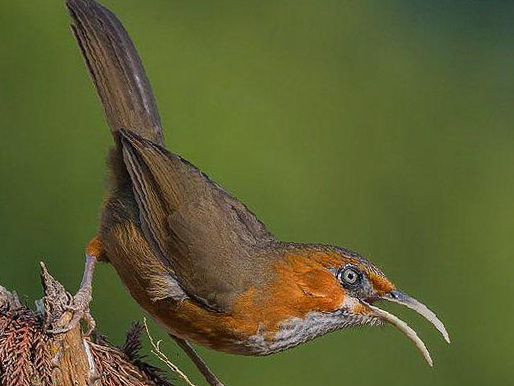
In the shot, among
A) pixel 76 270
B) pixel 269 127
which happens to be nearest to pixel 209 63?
pixel 269 127

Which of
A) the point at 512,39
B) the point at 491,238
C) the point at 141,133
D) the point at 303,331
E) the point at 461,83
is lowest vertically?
the point at 303,331

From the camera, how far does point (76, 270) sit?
5.80 m

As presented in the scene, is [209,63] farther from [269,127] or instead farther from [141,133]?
[141,133]

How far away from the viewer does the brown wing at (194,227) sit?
4332 millimetres

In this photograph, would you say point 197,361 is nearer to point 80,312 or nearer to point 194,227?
point 194,227

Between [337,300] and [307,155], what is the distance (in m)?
2.49

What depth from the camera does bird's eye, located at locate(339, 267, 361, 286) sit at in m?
4.21

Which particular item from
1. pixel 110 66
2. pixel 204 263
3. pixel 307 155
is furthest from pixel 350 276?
pixel 307 155

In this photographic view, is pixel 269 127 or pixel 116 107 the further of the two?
pixel 269 127

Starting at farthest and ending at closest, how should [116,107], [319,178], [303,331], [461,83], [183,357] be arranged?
[461,83], [319,178], [183,357], [116,107], [303,331]

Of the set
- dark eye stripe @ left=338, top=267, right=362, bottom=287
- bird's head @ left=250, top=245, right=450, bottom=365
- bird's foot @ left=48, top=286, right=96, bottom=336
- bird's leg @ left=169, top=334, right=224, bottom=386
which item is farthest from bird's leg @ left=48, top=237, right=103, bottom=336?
dark eye stripe @ left=338, top=267, right=362, bottom=287

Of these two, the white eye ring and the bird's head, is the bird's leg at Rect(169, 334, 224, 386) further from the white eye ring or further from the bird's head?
the white eye ring

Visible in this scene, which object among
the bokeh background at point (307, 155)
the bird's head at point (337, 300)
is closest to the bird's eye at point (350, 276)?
the bird's head at point (337, 300)

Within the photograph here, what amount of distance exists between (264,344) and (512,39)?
4.58 metres
